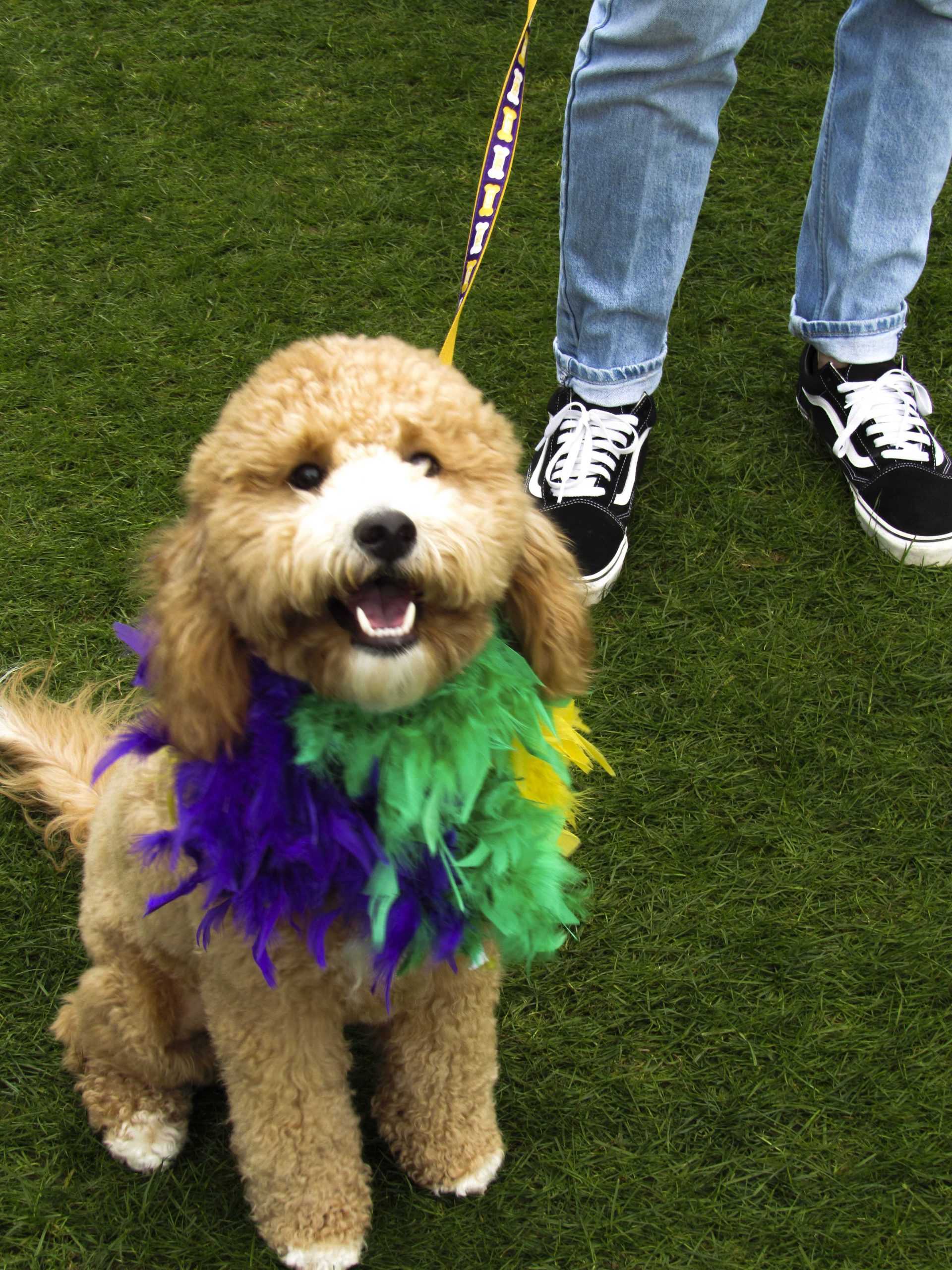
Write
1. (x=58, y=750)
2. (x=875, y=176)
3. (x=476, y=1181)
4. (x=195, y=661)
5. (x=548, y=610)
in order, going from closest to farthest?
(x=195, y=661) < (x=548, y=610) < (x=476, y=1181) < (x=58, y=750) < (x=875, y=176)

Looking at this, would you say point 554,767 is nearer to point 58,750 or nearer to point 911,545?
point 58,750

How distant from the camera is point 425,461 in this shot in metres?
→ 1.43

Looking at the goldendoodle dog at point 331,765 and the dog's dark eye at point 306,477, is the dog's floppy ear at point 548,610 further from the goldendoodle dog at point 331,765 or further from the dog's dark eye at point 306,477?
the dog's dark eye at point 306,477

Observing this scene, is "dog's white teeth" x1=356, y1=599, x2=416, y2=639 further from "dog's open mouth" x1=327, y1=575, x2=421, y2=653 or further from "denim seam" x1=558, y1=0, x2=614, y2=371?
"denim seam" x1=558, y1=0, x2=614, y2=371

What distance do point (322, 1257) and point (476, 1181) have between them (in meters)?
0.27

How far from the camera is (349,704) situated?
148cm

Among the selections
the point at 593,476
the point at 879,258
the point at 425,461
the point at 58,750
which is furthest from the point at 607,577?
the point at 425,461

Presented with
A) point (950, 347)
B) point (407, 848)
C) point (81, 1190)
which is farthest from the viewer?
point (950, 347)

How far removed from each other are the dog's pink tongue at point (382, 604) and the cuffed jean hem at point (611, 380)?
1.60 metres

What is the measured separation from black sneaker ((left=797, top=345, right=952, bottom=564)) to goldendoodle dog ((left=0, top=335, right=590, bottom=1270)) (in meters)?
1.48

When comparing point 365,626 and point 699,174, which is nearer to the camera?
point 365,626

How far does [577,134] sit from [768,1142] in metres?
2.01

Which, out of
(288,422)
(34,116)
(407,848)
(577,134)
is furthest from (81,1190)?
(34,116)

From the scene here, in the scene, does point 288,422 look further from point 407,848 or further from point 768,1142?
point 768,1142
